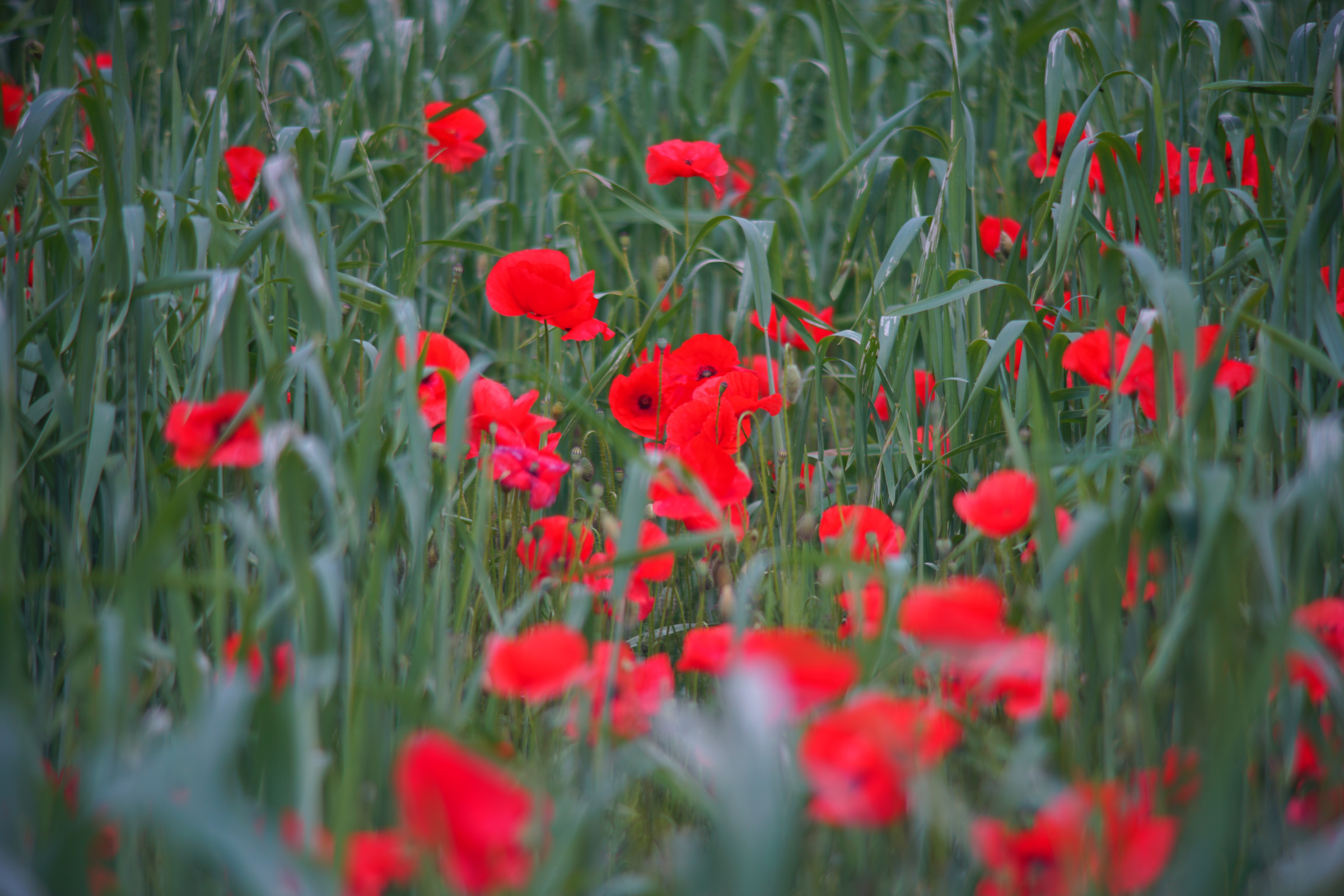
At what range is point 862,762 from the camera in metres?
0.59

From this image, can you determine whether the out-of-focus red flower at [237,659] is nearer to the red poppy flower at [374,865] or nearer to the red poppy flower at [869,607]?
the red poppy flower at [374,865]

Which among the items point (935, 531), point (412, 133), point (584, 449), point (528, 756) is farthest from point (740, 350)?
point (528, 756)

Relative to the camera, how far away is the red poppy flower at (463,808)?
507 mm

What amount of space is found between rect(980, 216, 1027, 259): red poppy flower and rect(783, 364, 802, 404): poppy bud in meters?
0.62

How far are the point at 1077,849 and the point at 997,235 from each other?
1.48 metres

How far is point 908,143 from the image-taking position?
2.44 metres

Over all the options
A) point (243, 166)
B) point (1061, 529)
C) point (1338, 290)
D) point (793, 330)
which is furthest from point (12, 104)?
point (1338, 290)

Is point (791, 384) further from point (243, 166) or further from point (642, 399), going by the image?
point (243, 166)

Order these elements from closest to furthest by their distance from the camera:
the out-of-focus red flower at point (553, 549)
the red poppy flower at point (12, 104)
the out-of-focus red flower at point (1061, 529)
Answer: the out-of-focus red flower at point (1061, 529) < the out-of-focus red flower at point (553, 549) < the red poppy flower at point (12, 104)

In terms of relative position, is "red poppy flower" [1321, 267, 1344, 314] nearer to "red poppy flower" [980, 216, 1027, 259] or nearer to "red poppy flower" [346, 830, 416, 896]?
"red poppy flower" [980, 216, 1027, 259]

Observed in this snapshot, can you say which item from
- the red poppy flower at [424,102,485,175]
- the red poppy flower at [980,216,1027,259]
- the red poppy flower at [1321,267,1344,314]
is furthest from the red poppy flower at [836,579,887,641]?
the red poppy flower at [424,102,485,175]

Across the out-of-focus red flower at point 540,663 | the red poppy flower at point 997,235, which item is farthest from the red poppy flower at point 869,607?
the red poppy flower at point 997,235

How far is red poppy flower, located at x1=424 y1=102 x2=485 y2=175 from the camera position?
1857mm

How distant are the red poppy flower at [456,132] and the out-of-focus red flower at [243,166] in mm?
347
